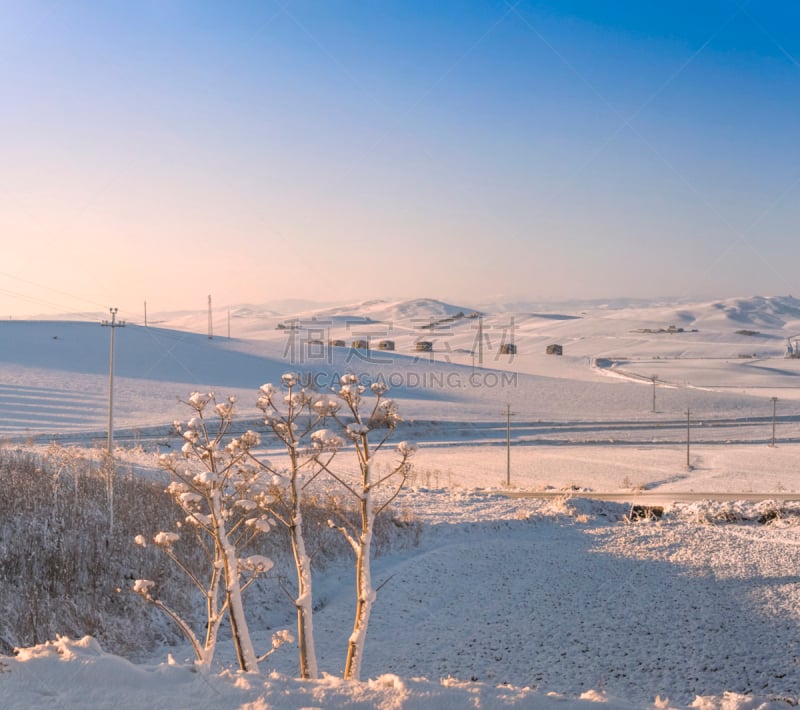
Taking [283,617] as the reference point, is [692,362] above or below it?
above

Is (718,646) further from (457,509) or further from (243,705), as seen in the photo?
(457,509)

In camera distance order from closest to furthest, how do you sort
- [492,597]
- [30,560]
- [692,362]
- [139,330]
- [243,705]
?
[243,705] < [30,560] < [492,597] < [139,330] < [692,362]

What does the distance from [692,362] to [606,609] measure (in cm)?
8672

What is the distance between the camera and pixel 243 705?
4.55 m

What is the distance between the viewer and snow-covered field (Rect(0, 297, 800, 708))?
A: 507 centimetres

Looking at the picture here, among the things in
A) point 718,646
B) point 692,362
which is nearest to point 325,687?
point 718,646

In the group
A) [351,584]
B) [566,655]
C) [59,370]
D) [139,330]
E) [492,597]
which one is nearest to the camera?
[566,655]

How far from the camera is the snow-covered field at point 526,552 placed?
5.07 metres

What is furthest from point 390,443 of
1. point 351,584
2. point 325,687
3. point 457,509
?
point 325,687

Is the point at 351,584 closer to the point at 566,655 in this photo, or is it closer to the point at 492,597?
the point at 492,597

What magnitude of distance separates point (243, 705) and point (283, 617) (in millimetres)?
7798

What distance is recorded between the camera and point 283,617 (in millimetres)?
11984

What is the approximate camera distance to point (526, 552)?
614 inches

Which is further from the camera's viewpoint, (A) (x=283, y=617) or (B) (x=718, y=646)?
(A) (x=283, y=617)
